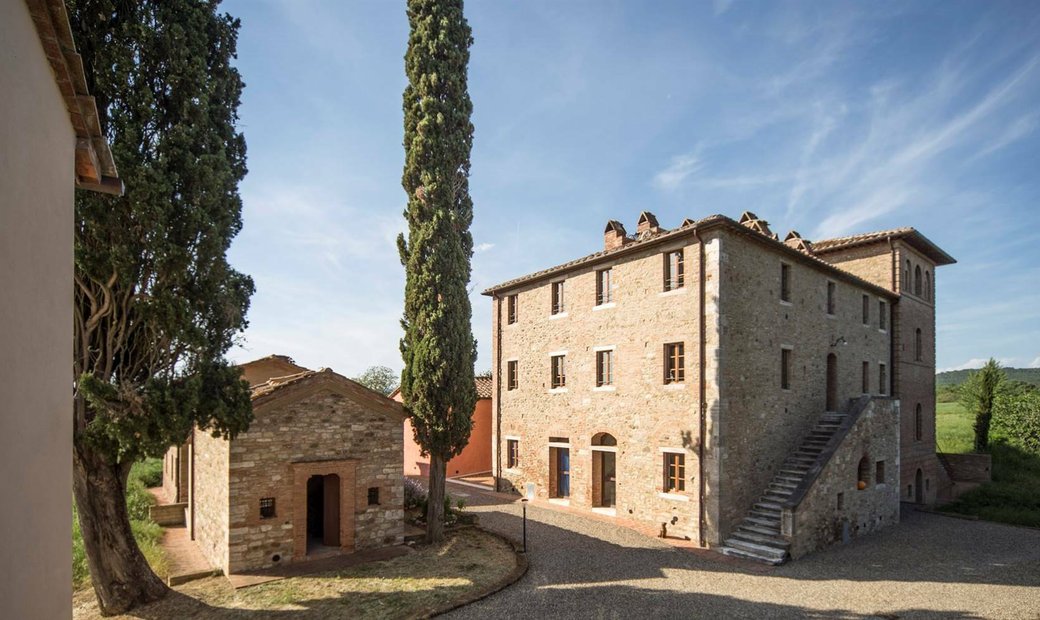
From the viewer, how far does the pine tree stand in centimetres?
907

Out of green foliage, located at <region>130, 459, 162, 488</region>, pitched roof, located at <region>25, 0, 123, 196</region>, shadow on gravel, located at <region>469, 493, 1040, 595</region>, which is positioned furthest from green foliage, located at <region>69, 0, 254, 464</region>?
green foliage, located at <region>130, 459, 162, 488</region>

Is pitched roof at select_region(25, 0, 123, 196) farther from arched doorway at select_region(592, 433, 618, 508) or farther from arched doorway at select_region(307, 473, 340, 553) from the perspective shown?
arched doorway at select_region(592, 433, 618, 508)

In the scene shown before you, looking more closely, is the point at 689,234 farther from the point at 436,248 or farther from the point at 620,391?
the point at 436,248

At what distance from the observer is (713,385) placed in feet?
49.9

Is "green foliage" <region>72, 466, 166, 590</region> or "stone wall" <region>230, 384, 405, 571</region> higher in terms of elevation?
"stone wall" <region>230, 384, 405, 571</region>

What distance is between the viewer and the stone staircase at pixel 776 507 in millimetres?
14280

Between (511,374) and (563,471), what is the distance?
464 cm

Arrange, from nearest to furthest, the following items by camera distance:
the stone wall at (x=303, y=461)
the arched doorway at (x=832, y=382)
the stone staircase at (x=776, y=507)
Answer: the stone wall at (x=303, y=461) → the stone staircase at (x=776, y=507) → the arched doorway at (x=832, y=382)

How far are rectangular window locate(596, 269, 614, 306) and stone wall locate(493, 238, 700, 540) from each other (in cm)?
17

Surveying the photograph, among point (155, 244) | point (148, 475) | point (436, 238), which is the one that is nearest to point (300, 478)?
point (155, 244)

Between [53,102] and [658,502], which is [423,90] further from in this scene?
[658,502]

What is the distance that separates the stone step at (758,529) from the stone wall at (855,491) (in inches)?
20.5

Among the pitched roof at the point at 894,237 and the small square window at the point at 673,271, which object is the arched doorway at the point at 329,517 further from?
the pitched roof at the point at 894,237

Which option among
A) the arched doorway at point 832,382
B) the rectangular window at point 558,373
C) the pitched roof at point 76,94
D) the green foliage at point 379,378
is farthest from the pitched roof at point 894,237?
the green foliage at point 379,378
